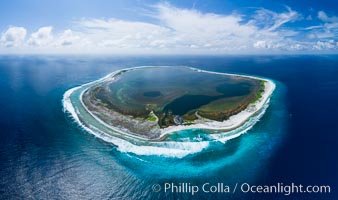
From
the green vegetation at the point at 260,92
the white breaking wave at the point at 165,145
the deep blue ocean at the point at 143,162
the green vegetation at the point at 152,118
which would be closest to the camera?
the deep blue ocean at the point at 143,162

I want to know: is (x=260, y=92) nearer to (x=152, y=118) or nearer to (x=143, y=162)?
(x=152, y=118)

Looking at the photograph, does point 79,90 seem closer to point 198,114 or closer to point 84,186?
point 198,114

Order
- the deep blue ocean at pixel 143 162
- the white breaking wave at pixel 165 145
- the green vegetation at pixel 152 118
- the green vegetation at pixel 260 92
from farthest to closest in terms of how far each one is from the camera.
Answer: the green vegetation at pixel 260 92 < the green vegetation at pixel 152 118 < the white breaking wave at pixel 165 145 < the deep blue ocean at pixel 143 162

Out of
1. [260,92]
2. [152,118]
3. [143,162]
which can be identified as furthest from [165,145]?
[260,92]

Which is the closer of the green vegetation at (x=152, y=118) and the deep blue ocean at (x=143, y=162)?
the deep blue ocean at (x=143, y=162)

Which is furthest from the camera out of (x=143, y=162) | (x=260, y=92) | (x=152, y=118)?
(x=260, y=92)

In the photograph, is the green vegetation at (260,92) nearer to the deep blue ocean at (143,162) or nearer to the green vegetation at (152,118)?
the deep blue ocean at (143,162)

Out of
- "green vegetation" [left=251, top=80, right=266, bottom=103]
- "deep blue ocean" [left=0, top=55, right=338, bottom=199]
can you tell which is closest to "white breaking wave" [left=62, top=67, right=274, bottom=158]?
"deep blue ocean" [left=0, top=55, right=338, bottom=199]

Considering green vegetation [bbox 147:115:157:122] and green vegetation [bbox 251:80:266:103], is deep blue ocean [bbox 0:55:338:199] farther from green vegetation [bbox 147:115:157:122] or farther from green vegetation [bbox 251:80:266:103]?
green vegetation [bbox 251:80:266:103]

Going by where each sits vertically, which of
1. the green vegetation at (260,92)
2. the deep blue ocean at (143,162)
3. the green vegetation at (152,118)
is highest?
the green vegetation at (260,92)

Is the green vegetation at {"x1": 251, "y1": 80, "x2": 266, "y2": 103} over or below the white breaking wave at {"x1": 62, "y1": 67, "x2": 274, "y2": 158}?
over

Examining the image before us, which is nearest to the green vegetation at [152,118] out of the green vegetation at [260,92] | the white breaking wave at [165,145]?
the white breaking wave at [165,145]
